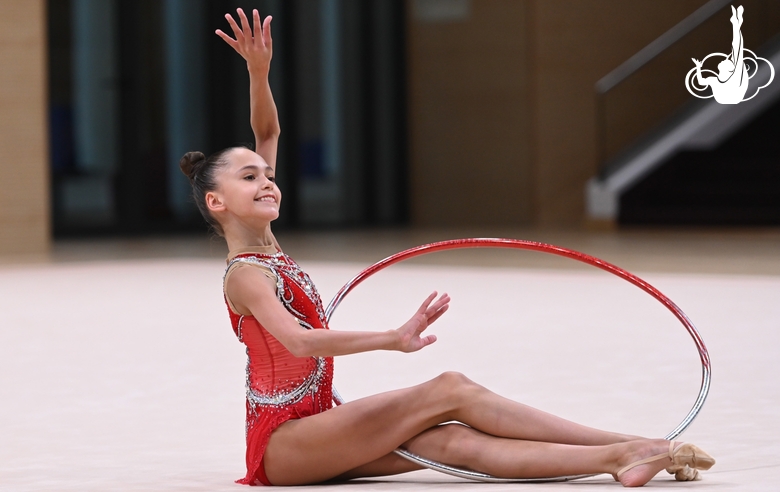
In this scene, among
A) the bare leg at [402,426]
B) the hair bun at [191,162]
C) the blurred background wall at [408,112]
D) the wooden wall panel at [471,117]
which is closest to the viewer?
the bare leg at [402,426]

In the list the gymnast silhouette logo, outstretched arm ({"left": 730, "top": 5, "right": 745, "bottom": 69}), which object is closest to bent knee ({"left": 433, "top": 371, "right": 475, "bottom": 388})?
the gymnast silhouette logo

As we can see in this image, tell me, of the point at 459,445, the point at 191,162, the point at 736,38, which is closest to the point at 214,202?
the point at 191,162

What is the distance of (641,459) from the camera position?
3131 mm

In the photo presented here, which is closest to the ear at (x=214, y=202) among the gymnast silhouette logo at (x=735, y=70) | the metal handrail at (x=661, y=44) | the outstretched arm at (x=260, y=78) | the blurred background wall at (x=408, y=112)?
the outstretched arm at (x=260, y=78)

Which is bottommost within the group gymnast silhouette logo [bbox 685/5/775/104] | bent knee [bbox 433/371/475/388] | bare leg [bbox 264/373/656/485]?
bare leg [bbox 264/373/656/485]

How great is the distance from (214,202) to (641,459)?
1.33m

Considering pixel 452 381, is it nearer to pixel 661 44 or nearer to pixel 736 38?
pixel 736 38

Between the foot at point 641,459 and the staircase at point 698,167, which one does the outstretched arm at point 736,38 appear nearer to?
the staircase at point 698,167

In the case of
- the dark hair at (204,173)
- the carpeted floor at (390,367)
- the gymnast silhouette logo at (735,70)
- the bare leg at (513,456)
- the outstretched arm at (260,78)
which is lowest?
the carpeted floor at (390,367)

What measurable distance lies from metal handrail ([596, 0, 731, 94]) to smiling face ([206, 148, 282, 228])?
46.4ft

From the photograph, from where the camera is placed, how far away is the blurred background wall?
663 inches

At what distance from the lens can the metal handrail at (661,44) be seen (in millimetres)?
16719

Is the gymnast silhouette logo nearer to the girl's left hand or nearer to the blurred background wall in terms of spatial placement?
the blurred background wall

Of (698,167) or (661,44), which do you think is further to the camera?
(661,44)
